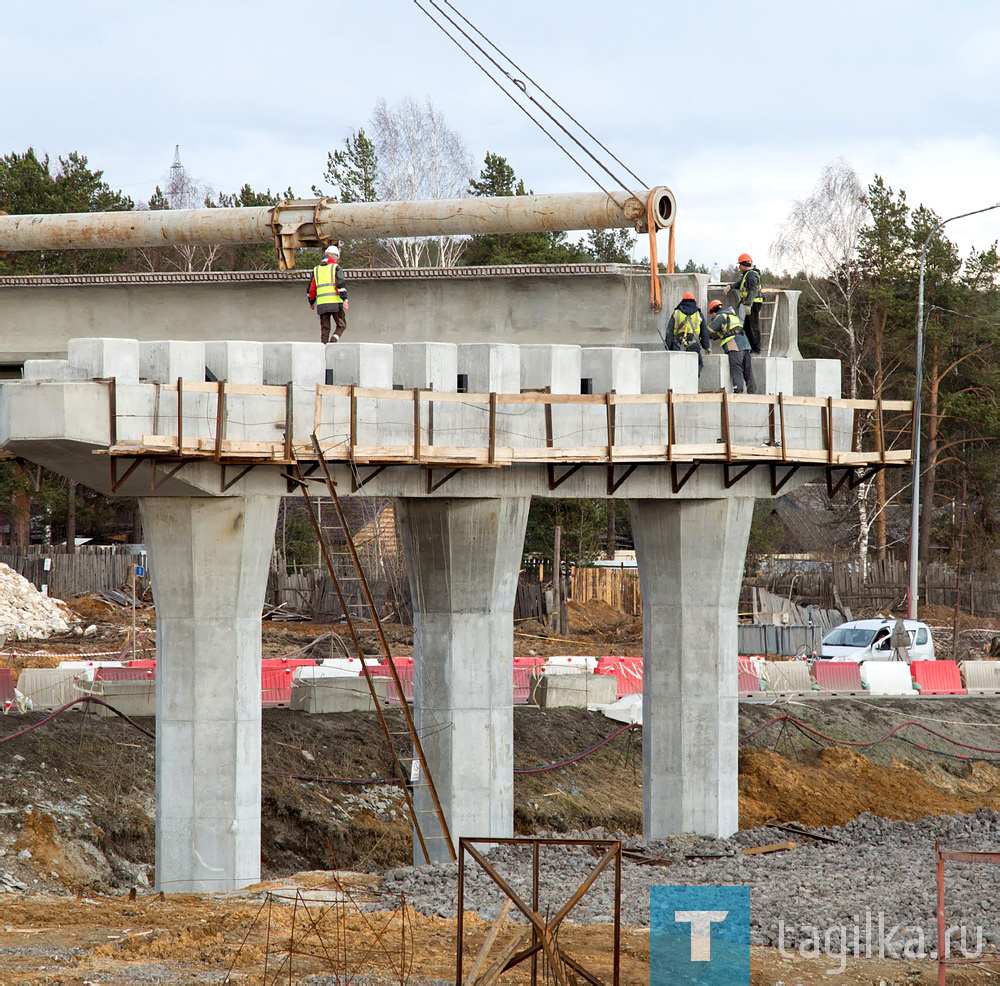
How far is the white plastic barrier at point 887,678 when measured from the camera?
110ft

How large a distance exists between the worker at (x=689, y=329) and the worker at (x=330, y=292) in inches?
188

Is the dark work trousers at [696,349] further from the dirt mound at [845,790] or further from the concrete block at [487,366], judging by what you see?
the dirt mound at [845,790]

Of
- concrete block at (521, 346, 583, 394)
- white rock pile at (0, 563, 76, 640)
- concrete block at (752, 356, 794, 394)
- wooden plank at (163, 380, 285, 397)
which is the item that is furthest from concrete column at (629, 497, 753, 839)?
white rock pile at (0, 563, 76, 640)

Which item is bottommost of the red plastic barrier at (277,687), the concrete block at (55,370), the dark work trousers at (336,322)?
the red plastic barrier at (277,687)

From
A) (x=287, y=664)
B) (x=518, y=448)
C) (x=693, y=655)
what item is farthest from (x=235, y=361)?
(x=287, y=664)

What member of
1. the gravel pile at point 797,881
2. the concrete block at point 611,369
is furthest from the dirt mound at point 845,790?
the concrete block at point 611,369

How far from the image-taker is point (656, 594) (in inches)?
811

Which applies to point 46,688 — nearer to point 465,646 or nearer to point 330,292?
point 465,646

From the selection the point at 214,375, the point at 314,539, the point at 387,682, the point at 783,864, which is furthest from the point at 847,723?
the point at 314,539

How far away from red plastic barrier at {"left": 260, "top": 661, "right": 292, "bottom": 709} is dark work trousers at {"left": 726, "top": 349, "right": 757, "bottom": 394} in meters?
12.2

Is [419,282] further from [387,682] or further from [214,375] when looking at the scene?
[387,682]

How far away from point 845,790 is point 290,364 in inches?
628

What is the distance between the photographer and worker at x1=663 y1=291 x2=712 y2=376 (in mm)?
19609

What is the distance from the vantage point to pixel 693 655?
20359 millimetres
